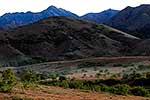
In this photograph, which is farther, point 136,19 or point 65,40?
point 136,19

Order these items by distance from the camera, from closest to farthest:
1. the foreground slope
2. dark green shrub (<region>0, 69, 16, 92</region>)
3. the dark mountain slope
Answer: dark green shrub (<region>0, 69, 16, 92</region>) → the foreground slope → the dark mountain slope

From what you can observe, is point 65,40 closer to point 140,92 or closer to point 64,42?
point 64,42

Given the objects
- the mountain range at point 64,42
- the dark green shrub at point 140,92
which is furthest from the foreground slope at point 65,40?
the dark green shrub at point 140,92

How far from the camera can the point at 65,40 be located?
101 m

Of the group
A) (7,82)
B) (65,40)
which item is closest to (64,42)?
(65,40)

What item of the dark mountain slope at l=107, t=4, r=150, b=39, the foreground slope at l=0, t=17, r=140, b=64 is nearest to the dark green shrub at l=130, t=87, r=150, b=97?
the foreground slope at l=0, t=17, r=140, b=64

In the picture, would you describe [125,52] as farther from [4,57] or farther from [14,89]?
[14,89]

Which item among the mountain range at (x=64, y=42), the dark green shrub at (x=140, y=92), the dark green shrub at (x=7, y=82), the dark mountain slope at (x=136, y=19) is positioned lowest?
the dark green shrub at (x=140, y=92)

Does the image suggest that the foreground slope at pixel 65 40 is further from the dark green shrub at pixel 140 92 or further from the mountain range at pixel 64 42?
the dark green shrub at pixel 140 92

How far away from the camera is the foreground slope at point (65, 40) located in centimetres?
9388

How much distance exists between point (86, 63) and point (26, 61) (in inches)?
973

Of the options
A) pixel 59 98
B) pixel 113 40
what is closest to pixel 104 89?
pixel 59 98

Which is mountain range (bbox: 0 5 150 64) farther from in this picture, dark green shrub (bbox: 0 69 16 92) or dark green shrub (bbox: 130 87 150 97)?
dark green shrub (bbox: 0 69 16 92)

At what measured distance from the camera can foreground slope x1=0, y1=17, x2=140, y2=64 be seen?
9388 centimetres
